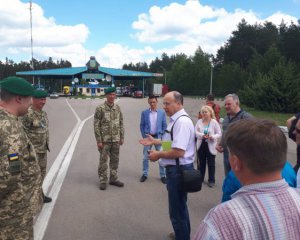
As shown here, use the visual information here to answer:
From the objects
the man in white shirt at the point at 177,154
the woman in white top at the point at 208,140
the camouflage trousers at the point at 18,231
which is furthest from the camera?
the woman in white top at the point at 208,140

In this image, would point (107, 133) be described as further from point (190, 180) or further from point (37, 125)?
point (190, 180)

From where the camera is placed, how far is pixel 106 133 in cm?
628

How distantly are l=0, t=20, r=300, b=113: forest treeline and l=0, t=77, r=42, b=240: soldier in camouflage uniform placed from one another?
22.2 metres

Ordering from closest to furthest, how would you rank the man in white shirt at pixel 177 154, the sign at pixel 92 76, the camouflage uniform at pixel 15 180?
the camouflage uniform at pixel 15 180 → the man in white shirt at pixel 177 154 → the sign at pixel 92 76

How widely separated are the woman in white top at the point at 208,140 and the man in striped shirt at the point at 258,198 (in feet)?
16.5

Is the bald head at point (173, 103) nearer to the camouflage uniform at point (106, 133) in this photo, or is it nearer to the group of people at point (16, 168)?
the group of people at point (16, 168)

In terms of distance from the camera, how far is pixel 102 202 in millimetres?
5465

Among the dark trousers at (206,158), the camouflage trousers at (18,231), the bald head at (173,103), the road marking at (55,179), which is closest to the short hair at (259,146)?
the camouflage trousers at (18,231)

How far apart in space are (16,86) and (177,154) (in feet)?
5.70

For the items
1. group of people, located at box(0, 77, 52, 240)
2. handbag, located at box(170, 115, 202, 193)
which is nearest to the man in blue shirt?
handbag, located at box(170, 115, 202, 193)

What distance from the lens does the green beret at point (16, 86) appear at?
260 cm

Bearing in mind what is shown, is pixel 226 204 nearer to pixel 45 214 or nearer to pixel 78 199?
pixel 45 214

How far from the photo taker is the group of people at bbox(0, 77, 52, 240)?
244 centimetres

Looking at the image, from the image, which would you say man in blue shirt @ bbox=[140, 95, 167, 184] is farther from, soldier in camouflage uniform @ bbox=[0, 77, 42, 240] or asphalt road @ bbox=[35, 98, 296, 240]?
soldier in camouflage uniform @ bbox=[0, 77, 42, 240]
